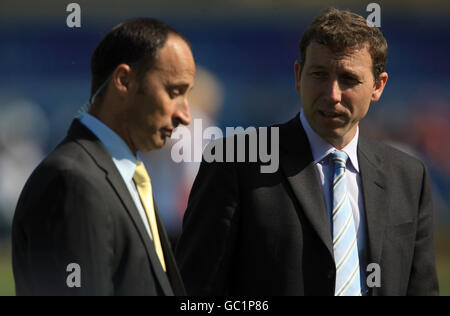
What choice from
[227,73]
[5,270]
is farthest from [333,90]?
[5,270]

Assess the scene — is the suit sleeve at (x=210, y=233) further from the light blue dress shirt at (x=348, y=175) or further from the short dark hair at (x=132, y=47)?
the short dark hair at (x=132, y=47)

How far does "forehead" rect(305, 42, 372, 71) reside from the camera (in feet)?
9.50

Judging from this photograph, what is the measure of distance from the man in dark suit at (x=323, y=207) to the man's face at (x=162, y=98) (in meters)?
0.62

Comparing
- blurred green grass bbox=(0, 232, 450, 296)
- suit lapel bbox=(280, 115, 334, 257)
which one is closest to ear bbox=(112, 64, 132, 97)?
suit lapel bbox=(280, 115, 334, 257)

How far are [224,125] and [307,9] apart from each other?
5.86ft

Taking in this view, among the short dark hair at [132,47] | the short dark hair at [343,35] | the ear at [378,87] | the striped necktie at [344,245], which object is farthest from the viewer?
the ear at [378,87]

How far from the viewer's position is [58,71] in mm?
7832

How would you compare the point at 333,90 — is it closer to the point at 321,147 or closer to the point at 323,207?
the point at 321,147

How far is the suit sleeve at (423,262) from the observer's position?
9.61 ft

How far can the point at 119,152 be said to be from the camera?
2225mm

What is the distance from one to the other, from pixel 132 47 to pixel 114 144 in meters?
0.31

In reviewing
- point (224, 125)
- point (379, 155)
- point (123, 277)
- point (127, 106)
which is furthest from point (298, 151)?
point (224, 125)

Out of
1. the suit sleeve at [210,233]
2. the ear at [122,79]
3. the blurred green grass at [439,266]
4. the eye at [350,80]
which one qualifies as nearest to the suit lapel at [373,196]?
the eye at [350,80]

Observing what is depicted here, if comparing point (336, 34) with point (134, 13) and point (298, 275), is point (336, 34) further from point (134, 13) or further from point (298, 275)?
point (134, 13)
